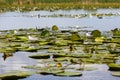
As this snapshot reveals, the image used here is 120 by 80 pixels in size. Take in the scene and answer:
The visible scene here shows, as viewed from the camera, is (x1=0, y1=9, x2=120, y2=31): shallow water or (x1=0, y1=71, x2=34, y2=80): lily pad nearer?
(x1=0, y1=71, x2=34, y2=80): lily pad

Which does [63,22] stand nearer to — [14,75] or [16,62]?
[16,62]

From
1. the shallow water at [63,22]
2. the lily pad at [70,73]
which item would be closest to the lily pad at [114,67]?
the lily pad at [70,73]

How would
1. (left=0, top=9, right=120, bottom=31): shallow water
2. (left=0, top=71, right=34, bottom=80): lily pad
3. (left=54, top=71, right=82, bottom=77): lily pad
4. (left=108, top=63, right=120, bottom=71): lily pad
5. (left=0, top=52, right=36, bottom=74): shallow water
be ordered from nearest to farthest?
(left=0, top=71, right=34, bottom=80): lily pad → (left=54, top=71, right=82, bottom=77): lily pad → (left=108, top=63, right=120, bottom=71): lily pad → (left=0, top=52, right=36, bottom=74): shallow water → (left=0, top=9, right=120, bottom=31): shallow water

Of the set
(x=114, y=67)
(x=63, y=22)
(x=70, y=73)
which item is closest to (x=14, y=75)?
(x=70, y=73)

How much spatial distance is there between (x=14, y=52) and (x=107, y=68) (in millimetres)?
2813

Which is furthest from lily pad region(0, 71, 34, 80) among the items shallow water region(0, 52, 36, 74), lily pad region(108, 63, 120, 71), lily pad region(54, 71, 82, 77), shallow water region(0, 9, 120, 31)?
shallow water region(0, 9, 120, 31)

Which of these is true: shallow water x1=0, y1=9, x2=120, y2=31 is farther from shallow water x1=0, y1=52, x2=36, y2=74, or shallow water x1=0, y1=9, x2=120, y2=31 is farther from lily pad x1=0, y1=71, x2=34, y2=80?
lily pad x1=0, y1=71, x2=34, y2=80

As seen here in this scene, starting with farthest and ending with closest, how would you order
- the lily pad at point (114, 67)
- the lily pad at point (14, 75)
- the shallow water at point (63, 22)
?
1. the shallow water at point (63, 22)
2. the lily pad at point (114, 67)
3. the lily pad at point (14, 75)

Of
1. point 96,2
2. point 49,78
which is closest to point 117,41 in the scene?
point 49,78

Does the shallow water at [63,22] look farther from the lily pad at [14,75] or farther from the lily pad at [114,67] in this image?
the lily pad at [14,75]

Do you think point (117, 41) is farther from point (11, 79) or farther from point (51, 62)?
point (11, 79)

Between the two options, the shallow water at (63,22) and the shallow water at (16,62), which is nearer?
the shallow water at (16,62)

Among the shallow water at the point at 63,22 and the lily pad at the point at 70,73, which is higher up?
the shallow water at the point at 63,22

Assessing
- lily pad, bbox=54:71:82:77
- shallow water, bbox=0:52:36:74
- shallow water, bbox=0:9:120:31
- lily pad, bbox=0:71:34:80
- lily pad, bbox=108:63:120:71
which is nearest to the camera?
lily pad, bbox=0:71:34:80
